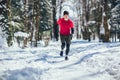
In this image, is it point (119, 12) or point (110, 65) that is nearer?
point (110, 65)

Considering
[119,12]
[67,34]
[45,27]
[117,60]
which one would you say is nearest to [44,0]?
[45,27]

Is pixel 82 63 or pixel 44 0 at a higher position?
pixel 44 0

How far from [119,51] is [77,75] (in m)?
4.29

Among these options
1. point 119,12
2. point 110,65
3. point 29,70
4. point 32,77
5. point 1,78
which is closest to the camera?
point 1,78

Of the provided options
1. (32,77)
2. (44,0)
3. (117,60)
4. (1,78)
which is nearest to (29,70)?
(32,77)

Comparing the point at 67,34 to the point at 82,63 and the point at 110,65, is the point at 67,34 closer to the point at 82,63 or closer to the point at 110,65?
the point at 82,63

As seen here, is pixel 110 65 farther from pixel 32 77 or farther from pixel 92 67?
pixel 32 77

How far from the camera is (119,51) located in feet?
43.6

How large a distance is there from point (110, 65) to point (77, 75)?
157 centimetres

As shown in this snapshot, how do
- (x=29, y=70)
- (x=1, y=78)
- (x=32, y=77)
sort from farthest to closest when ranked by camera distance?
(x=29, y=70) → (x=32, y=77) → (x=1, y=78)

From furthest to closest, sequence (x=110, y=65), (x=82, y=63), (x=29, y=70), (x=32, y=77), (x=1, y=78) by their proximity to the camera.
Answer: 1. (x=82, y=63)
2. (x=110, y=65)
3. (x=29, y=70)
4. (x=32, y=77)
5. (x=1, y=78)

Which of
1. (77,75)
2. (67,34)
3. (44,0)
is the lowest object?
(77,75)

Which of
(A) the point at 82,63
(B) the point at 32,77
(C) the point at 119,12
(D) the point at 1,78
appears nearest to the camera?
(D) the point at 1,78

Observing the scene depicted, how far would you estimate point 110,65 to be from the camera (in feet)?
34.6
